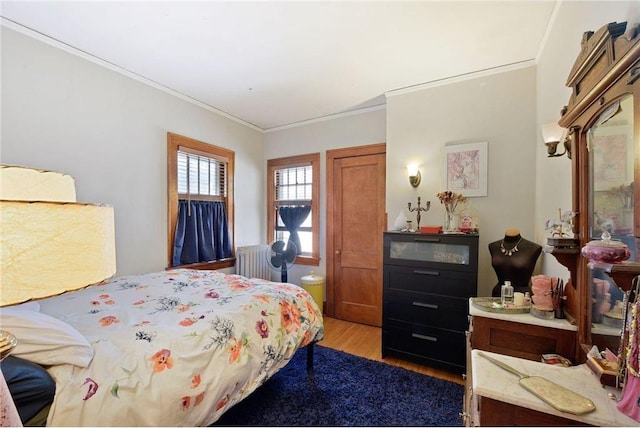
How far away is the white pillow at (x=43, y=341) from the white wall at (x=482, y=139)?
257 centimetres

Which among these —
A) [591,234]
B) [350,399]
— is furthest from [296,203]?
[591,234]

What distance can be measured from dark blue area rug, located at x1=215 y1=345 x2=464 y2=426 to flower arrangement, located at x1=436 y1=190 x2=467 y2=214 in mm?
1429

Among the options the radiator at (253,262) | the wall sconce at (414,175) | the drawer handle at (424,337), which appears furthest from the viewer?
the radiator at (253,262)

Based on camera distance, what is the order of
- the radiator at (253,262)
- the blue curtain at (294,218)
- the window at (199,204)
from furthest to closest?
the blue curtain at (294,218)
the radiator at (253,262)
the window at (199,204)

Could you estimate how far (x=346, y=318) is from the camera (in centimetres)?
343

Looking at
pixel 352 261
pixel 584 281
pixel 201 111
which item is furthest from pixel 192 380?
pixel 201 111

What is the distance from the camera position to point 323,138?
362 centimetres

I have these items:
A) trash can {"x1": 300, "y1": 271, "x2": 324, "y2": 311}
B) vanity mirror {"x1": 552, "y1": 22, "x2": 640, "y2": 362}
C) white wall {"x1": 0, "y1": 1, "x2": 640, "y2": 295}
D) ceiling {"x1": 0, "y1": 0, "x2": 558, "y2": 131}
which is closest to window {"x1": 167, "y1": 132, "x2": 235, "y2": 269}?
white wall {"x1": 0, "y1": 1, "x2": 640, "y2": 295}

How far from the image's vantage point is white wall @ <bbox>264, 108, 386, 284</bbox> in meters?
3.28

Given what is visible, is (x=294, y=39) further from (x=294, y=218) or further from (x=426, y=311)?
(x=426, y=311)

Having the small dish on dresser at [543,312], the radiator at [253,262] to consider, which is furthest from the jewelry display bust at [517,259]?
the radiator at [253,262]

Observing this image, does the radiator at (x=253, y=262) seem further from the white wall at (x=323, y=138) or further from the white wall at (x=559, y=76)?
the white wall at (x=559, y=76)

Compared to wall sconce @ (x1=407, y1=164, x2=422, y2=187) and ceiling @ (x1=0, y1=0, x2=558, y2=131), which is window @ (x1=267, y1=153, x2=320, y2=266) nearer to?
ceiling @ (x1=0, y1=0, x2=558, y2=131)

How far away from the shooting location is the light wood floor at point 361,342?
2253mm
